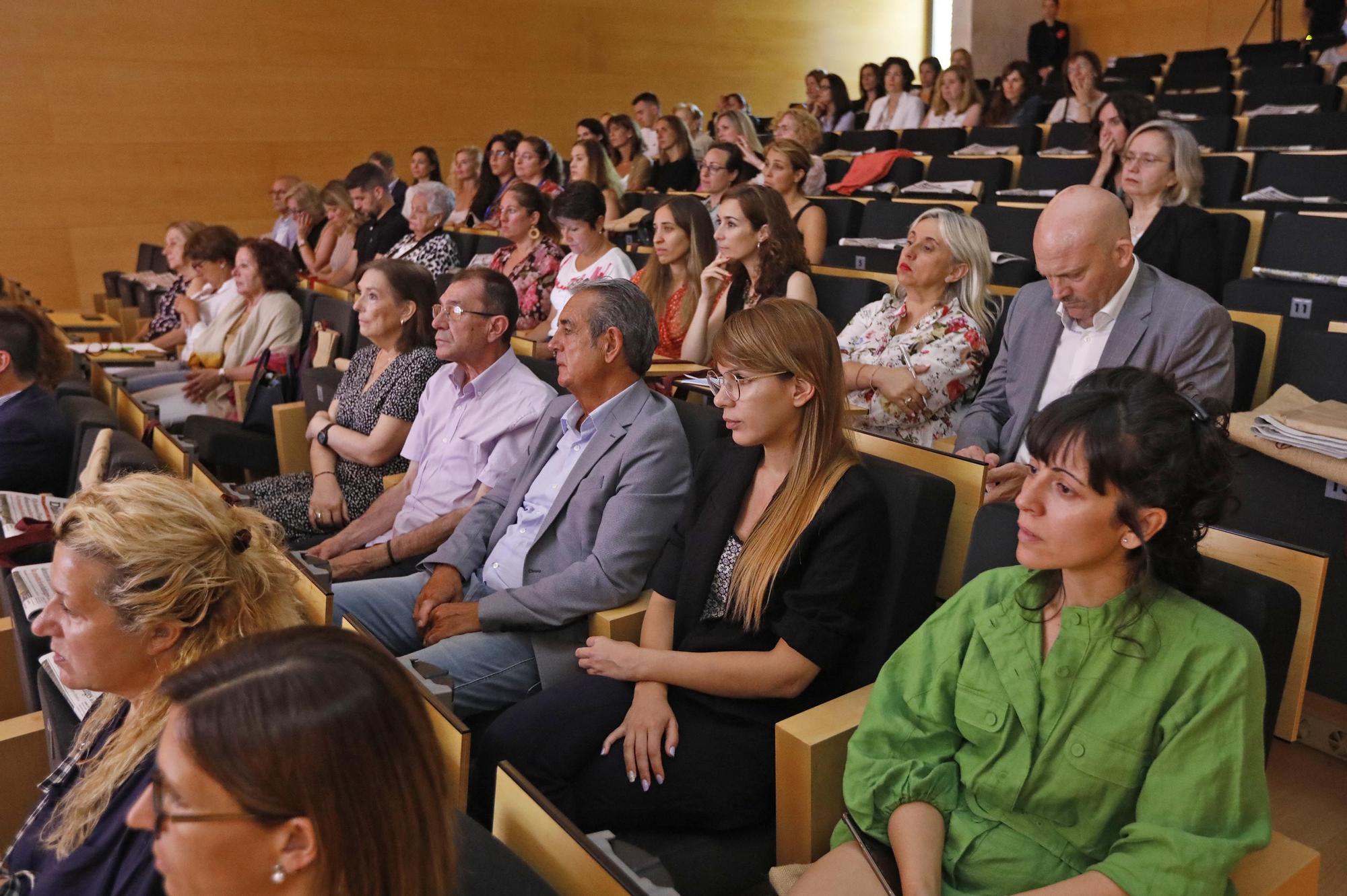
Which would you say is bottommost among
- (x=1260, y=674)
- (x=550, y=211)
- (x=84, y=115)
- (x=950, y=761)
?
(x=950, y=761)

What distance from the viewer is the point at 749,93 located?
396 inches

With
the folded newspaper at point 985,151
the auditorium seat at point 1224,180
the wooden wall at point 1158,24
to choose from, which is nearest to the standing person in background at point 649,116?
the folded newspaper at point 985,151

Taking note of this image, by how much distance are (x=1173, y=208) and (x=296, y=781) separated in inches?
121

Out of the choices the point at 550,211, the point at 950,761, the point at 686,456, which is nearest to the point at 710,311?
the point at 550,211

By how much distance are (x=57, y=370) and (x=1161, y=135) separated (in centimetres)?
325

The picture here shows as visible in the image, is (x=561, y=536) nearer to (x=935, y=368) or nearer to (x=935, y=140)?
(x=935, y=368)

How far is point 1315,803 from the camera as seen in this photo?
1.92 meters

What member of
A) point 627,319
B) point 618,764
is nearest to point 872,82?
point 627,319

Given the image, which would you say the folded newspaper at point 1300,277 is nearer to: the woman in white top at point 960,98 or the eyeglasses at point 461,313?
the eyeglasses at point 461,313

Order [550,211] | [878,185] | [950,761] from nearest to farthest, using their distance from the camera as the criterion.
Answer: [950,761] < [550,211] < [878,185]

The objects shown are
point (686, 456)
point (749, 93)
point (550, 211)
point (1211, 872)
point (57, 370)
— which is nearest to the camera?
point (1211, 872)

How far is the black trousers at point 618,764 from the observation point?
154 centimetres

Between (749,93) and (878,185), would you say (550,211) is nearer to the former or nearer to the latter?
(878,185)

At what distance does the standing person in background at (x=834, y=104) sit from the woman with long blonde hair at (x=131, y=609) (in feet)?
24.7
